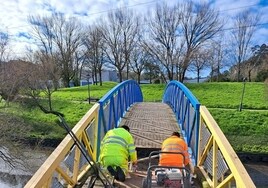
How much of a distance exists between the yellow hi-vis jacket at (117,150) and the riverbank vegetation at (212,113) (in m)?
12.3

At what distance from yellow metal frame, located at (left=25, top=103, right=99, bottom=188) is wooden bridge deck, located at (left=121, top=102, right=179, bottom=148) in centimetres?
279

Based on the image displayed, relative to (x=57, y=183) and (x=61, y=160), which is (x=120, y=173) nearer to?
(x=57, y=183)

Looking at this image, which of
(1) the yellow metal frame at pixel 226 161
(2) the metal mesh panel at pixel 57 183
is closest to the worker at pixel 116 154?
(2) the metal mesh panel at pixel 57 183

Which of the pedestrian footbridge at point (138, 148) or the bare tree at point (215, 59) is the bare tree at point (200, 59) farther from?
the pedestrian footbridge at point (138, 148)

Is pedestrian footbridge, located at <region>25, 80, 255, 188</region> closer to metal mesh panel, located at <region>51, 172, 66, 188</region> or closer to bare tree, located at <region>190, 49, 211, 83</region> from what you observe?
metal mesh panel, located at <region>51, 172, 66, 188</region>

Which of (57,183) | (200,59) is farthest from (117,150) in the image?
(200,59)

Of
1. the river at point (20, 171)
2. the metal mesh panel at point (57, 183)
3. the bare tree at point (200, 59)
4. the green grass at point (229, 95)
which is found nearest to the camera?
the metal mesh panel at point (57, 183)

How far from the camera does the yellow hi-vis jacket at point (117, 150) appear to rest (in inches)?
200

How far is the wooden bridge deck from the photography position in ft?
28.6

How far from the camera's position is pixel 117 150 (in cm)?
511

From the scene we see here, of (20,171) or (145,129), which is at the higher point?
(145,129)

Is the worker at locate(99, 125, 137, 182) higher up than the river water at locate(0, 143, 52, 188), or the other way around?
the worker at locate(99, 125, 137, 182)

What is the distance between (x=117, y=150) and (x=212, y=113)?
24.2 meters

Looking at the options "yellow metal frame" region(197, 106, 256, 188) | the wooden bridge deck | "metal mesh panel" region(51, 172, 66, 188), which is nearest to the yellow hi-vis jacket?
"metal mesh panel" region(51, 172, 66, 188)
